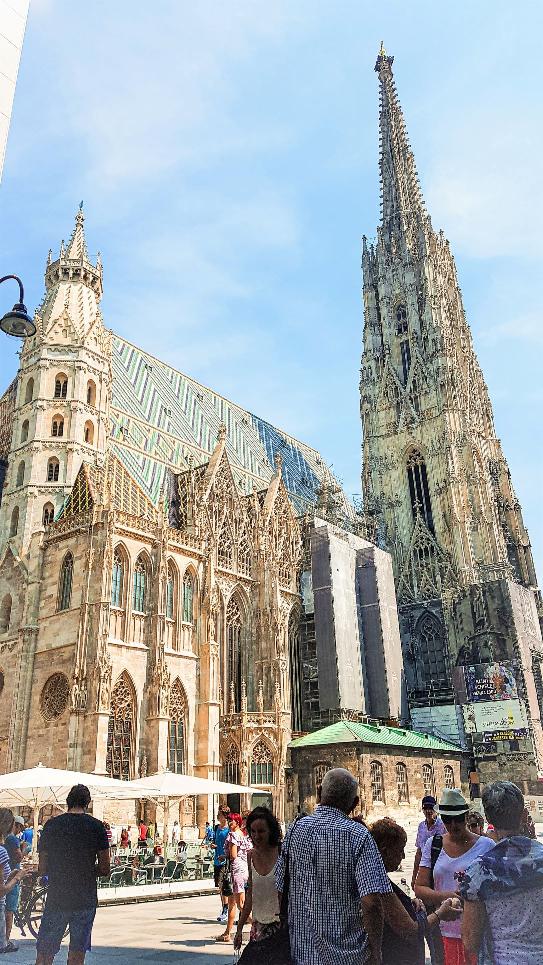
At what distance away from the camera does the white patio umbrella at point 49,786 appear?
1691cm

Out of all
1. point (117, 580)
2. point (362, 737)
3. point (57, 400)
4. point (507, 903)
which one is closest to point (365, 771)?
point (362, 737)

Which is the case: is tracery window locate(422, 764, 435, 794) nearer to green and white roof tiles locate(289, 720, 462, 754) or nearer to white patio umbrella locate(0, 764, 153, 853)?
green and white roof tiles locate(289, 720, 462, 754)

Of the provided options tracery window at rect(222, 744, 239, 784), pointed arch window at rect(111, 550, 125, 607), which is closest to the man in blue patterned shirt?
pointed arch window at rect(111, 550, 125, 607)

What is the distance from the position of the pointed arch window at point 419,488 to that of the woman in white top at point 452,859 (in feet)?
167

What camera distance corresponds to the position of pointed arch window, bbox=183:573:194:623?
3472 centimetres

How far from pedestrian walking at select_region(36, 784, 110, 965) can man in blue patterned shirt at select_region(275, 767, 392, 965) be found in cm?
254

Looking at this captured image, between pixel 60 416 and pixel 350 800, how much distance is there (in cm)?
3383

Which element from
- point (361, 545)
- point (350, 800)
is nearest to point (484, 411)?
point (361, 545)

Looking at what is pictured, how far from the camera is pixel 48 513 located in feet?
112

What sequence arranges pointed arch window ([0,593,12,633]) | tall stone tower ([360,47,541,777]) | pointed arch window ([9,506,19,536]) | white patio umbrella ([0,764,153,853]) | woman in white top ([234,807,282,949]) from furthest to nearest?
tall stone tower ([360,47,541,777])
pointed arch window ([9,506,19,536])
pointed arch window ([0,593,12,633])
white patio umbrella ([0,764,153,853])
woman in white top ([234,807,282,949])

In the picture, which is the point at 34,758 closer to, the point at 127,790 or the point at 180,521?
the point at 127,790

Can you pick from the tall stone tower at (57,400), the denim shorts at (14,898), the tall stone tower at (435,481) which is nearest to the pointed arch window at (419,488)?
the tall stone tower at (435,481)

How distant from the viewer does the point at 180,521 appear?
3925cm

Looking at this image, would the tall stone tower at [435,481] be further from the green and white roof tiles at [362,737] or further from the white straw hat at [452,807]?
the white straw hat at [452,807]
